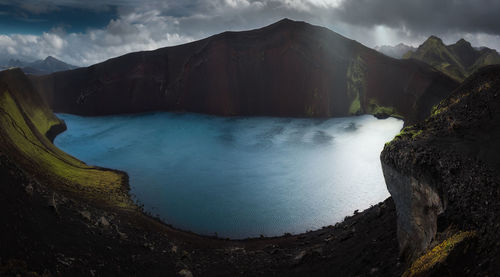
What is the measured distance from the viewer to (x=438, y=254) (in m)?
6.35

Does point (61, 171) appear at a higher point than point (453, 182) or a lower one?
lower

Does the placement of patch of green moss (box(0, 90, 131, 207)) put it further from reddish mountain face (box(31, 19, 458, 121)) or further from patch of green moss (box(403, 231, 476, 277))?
reddish mountain face (box(31, 19, 458, 121))

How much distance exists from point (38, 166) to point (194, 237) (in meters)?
10.7

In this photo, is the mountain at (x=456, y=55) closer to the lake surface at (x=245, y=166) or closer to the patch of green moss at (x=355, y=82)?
the patch of green moss at (x=355, y=82)

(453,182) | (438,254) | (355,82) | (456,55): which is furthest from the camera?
(456,55)

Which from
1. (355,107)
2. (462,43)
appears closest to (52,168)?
(355,107)

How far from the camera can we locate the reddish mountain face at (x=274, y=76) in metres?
51.4

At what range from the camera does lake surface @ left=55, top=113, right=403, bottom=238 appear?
805 inches

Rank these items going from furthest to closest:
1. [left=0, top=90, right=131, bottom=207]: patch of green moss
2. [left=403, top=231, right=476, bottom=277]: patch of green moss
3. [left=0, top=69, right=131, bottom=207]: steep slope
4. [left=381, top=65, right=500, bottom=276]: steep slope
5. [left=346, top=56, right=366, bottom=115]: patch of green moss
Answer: [left=346, top=56, right=366, bottom=115]: patch of green moss
[left=0, top=90, right=131, bottom=207]: patch of green moss
[left=0, top=69, right=131, bottom=207]: steep slope
[left=403, top=231, right=476, bottom=277]: patch of green moss
[left=381, top=65, right=500, bottom=276]: steep slope

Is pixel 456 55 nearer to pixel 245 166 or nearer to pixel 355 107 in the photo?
pixel 355 107

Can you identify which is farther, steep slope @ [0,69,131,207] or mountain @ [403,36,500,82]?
mountain @ [403,36,500,82]

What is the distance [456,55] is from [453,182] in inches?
4175

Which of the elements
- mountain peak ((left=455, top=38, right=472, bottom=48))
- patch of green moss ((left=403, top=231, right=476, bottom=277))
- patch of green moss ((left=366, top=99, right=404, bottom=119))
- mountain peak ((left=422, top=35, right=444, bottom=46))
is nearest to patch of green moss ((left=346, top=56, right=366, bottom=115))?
patch of green moss ((left=366, top=99, right=404, bottom=119))

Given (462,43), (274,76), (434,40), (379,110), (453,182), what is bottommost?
(453,182)
